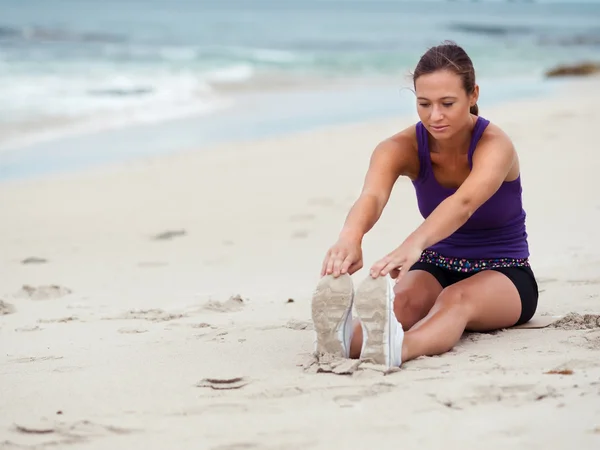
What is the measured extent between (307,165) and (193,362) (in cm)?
518

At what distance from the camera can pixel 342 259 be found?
2.92m

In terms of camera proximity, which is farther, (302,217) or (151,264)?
(302,217)

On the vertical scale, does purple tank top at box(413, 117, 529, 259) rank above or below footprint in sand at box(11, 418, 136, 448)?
above

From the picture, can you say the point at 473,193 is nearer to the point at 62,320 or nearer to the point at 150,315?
the point at 150,315

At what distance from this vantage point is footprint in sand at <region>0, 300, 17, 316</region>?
4055mm

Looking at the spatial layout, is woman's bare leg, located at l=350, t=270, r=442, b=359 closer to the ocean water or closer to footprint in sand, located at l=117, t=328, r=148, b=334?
the ocean water

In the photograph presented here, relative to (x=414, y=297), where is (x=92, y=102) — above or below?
above

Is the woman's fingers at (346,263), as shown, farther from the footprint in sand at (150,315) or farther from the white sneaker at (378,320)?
the footprint in sand at (150,315)

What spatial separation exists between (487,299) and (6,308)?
7.66 feet

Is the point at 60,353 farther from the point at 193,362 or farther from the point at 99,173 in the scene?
the point at 99,173

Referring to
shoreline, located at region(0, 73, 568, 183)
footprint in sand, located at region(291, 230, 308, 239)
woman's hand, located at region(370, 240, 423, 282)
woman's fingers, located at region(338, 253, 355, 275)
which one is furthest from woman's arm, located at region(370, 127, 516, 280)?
shoreline, located at region(0, 73, 568, 183)

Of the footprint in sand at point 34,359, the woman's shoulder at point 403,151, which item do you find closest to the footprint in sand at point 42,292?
the footprint in sand at point 34,359

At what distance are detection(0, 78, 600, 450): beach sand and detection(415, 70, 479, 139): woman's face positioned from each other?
82cm

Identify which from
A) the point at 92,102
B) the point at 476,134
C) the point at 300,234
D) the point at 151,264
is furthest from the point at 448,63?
the point at 92,102
